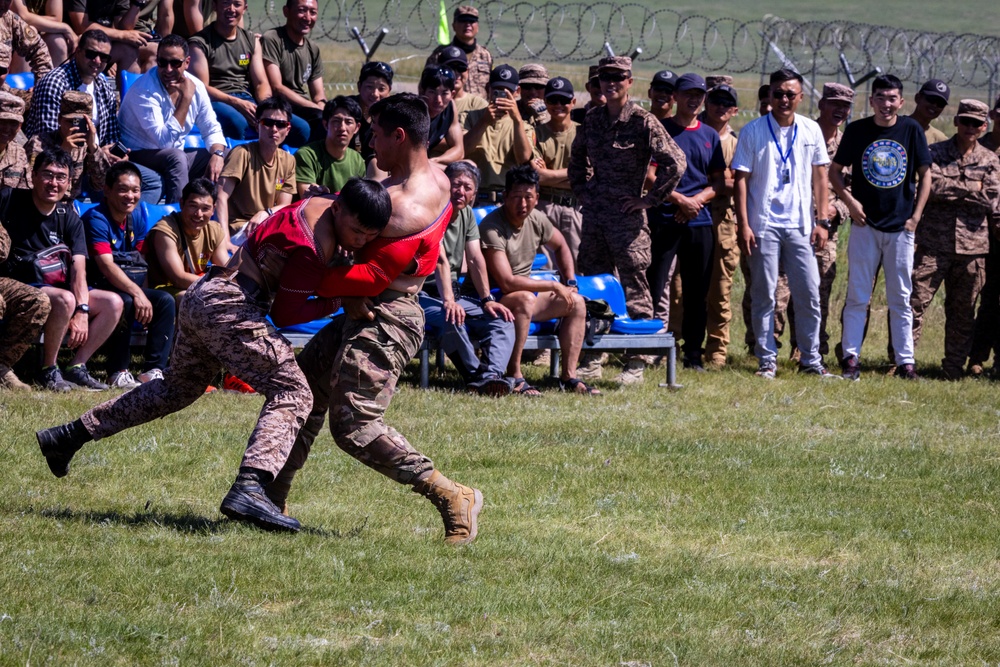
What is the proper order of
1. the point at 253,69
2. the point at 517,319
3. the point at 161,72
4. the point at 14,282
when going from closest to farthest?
the point at 14,282 → the point at 517,319 → the point at 161,72 → the point at 253,69

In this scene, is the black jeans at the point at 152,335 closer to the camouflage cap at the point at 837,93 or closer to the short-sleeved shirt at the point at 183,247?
the short-sleeved shirt at the point at 183,247

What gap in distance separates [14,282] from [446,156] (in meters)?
4.02

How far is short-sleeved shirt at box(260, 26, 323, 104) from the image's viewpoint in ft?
45.4

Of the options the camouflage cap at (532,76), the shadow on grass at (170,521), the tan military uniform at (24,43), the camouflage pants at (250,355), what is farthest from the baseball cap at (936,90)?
the camouflage pants at (250,355)

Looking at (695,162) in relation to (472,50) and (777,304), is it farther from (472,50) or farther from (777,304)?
(472,50)

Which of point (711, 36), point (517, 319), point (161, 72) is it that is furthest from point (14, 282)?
point (711, 36)

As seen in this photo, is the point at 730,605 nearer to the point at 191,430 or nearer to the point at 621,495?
the point at 621,495

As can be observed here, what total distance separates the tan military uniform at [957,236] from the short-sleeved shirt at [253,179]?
6.08m

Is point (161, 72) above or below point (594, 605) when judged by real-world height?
above

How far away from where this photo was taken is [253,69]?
44.3 ft

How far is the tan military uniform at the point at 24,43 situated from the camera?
11883 millimetres

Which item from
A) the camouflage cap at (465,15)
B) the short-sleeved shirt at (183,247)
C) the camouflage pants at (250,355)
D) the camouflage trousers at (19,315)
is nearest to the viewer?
the camouflage pants at (250,355)

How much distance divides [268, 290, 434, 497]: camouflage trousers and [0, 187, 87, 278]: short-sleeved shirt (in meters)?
4.35

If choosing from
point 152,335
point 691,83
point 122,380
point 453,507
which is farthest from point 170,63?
point 453,507
